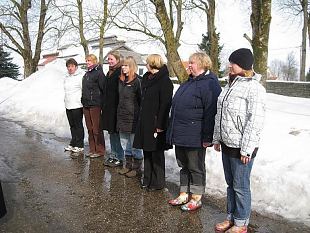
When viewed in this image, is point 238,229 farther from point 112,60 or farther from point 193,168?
point 112,60

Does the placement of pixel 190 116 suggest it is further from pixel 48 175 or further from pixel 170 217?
pixel 48 175

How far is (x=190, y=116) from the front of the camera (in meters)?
4.49

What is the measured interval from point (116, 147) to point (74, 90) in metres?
1.49

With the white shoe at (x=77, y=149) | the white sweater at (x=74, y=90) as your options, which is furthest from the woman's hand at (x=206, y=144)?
the white shoe at (x=77, y=149)

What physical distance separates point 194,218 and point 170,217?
0.92 feet

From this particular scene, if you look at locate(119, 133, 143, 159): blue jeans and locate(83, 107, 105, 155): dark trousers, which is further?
locate(83, 107, 105, 155): dark trousers

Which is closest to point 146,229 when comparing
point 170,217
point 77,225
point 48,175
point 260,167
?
point 170,217

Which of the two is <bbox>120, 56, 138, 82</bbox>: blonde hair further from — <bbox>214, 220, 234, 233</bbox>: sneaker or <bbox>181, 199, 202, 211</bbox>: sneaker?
<bbox>214, 220, 234, 233</bbox>: sneaker

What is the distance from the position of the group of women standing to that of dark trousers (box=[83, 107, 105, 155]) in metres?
0.16

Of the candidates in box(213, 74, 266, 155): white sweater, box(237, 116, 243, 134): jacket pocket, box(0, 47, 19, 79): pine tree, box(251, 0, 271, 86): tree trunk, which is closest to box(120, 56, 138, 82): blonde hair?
box(213, 74, 266, 155): white sweater

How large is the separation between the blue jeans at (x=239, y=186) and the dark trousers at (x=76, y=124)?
403cm

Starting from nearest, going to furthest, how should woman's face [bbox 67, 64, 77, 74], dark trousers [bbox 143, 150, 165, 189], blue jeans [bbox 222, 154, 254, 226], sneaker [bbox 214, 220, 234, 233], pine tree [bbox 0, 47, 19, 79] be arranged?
blue jeans [bbox 222, 154, 254, 226] < sneaker [bbox 214, 220, 234, 233] < dark trousers [bbox 143, 150, 165, 189] < woman's face [bbox 67, 64, 77, 74] < pine tree [bbox 0, 47, 19, 79]

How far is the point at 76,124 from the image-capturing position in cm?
745

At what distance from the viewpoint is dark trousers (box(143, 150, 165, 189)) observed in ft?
17.5
